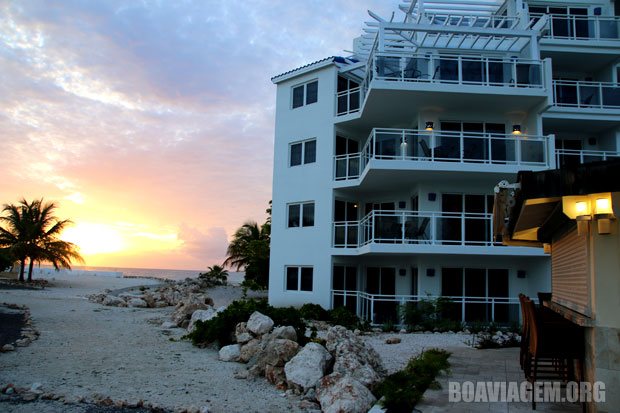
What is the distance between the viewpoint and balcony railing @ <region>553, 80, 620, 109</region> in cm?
2130

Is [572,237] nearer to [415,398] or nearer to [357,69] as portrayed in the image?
[415,398]

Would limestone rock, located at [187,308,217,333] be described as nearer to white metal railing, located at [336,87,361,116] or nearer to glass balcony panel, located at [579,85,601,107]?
white metal railing, located at [336,87,361,116]

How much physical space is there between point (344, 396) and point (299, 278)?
15224 millimetres

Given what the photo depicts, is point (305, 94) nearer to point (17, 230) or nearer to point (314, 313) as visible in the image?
point (314, 313)

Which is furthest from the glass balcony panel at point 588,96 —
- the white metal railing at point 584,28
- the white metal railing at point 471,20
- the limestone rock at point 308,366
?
the limestone rock at point 308,366

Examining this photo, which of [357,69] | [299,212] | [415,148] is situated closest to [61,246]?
[299,212]

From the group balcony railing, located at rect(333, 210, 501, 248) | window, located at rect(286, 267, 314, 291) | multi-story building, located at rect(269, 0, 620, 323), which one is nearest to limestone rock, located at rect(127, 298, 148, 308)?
multi-story building, located at rect(269, 0, 620, 323)

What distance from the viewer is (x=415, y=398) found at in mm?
7652

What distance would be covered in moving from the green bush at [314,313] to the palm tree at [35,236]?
2524 centimetres

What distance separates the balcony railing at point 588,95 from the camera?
21.3m

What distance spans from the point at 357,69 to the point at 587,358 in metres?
18.7

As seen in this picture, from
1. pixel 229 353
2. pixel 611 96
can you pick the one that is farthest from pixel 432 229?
pixel 611 96

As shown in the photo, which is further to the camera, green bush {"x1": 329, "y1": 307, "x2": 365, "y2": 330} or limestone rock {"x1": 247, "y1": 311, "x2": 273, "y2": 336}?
green bush {"x1": 329, "y1": 307, "x2": 365, "y2": 330}

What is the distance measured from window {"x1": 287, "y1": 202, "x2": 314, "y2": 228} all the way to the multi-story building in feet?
0.22
